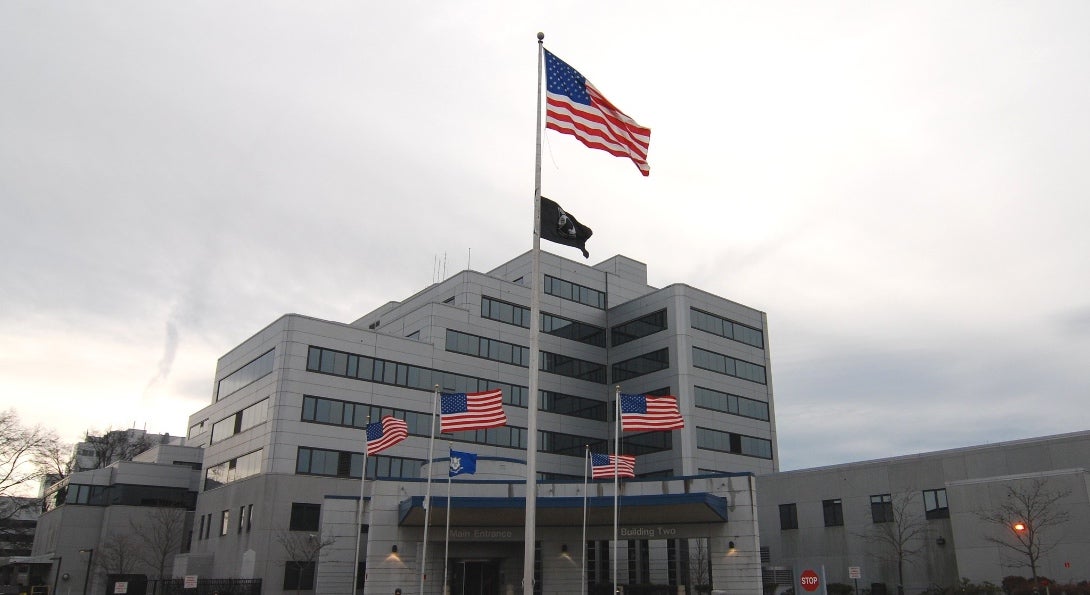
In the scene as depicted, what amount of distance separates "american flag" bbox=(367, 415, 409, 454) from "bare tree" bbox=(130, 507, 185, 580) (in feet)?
108

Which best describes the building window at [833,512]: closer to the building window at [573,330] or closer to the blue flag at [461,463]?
the building window at [573,330]

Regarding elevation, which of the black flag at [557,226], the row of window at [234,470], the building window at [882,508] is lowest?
the building window at [882,508]

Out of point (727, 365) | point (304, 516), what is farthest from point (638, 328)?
point (304, 516)

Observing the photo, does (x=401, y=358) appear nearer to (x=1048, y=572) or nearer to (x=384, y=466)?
(x=384, y=466)

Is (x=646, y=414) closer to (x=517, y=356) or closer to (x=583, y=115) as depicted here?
(x=583, y=115)

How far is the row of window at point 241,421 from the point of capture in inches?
2346

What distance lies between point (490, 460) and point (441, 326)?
19.9 meters

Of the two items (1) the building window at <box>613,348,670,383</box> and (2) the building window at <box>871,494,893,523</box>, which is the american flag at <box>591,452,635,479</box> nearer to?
(2) the building window at <box>871,494,893,523</box>

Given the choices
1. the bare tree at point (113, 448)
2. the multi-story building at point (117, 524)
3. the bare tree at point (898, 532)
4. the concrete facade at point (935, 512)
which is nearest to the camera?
the concrete facade at point (935, 512)

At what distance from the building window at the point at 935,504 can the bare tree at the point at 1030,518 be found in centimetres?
619

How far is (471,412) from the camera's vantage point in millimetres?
33656

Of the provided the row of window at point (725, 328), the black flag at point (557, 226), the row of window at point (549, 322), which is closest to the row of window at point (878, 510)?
the row of window at point (725, 328)

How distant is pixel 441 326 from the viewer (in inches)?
2655

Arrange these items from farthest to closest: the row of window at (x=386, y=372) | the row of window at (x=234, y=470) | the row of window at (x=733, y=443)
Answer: the row of window at (x=733, y=443) < the row of window at (x=386, y=372) < the row of window at (x=234, y=470)
